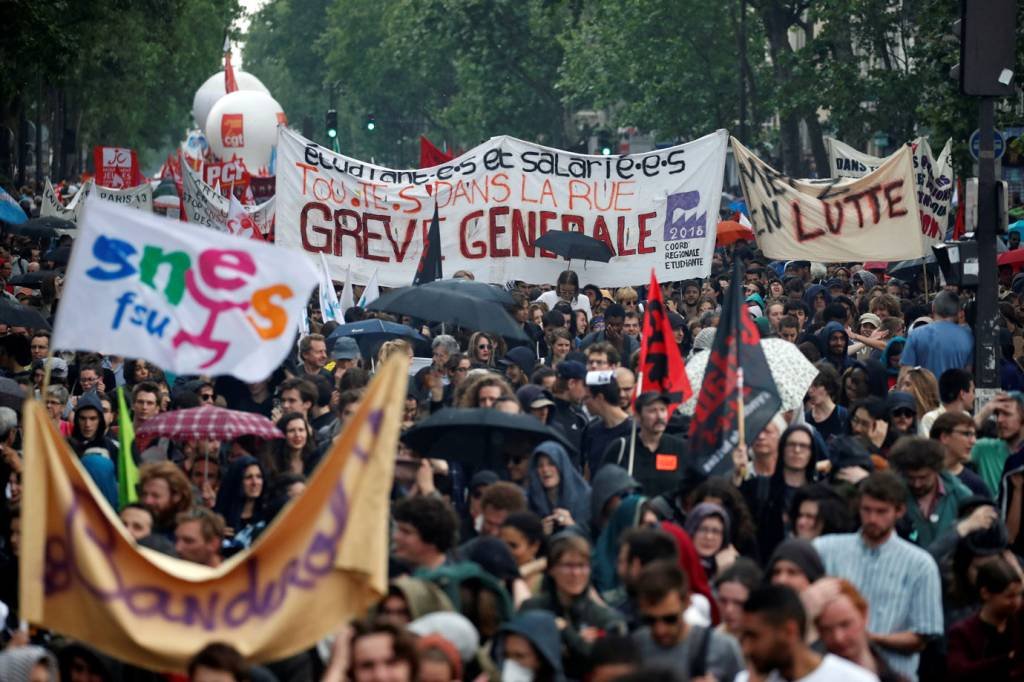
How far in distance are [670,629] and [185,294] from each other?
216 centimetres

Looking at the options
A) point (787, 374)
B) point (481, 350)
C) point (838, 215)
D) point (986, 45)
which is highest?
point (986, 45)

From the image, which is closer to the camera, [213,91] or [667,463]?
[667,463]

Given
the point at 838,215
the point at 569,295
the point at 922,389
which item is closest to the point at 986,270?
the point at 922,389

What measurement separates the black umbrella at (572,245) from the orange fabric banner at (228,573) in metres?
12.0

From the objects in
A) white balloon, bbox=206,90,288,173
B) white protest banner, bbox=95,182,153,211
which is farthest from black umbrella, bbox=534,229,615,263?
white balloon, bbox=206,90,288,173

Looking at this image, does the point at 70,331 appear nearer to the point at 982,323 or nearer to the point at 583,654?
the point at 583,654

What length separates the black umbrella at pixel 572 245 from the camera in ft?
60.4

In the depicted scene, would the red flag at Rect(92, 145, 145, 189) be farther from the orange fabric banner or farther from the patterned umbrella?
the orange fabric banner

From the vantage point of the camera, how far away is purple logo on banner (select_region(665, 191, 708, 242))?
19.0 meters

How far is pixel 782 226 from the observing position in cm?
1877

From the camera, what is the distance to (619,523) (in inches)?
320

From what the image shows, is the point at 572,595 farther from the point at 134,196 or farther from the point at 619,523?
the point at 134,196

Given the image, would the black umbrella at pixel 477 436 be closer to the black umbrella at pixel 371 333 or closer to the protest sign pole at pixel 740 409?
the protest sign pole at pixel 740 409

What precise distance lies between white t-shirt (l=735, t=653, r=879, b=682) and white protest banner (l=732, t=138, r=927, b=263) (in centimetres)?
1270
